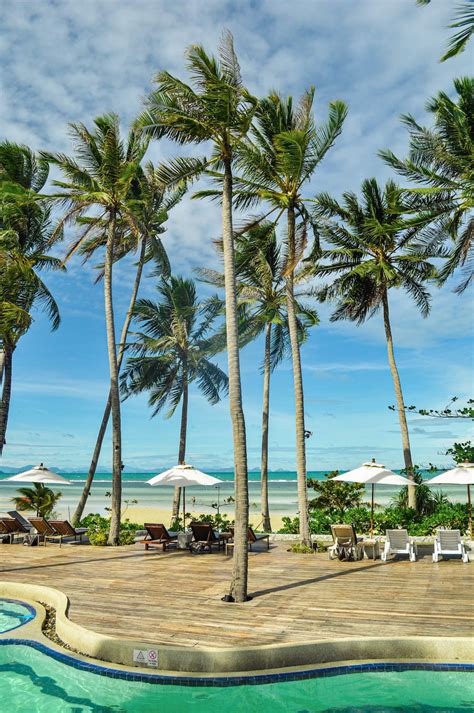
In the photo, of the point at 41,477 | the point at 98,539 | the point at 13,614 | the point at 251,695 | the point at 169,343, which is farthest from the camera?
the point at 169,343

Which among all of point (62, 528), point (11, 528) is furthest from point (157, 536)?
point (11, 528)

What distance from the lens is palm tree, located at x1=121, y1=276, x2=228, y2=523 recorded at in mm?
26141

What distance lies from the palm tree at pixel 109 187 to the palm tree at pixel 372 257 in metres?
7.08

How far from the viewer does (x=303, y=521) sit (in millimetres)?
14172

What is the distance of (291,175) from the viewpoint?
1374cm

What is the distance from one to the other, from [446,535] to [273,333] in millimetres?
14634

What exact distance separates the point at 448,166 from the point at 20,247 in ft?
52.1

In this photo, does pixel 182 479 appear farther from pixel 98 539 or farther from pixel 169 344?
pixel 169 344

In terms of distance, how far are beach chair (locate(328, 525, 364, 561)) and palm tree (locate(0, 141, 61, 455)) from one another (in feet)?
34.3

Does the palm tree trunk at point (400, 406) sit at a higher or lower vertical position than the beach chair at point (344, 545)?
higher

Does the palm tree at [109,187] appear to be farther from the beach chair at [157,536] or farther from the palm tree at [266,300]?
the palm tree at [266,300]

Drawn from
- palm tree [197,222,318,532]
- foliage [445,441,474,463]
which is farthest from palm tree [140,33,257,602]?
foliage [445,441,474,463]

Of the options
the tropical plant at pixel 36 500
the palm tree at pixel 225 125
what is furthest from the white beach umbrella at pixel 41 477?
the palm tree at pixel 225 125

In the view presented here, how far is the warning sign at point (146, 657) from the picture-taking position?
252 inches
